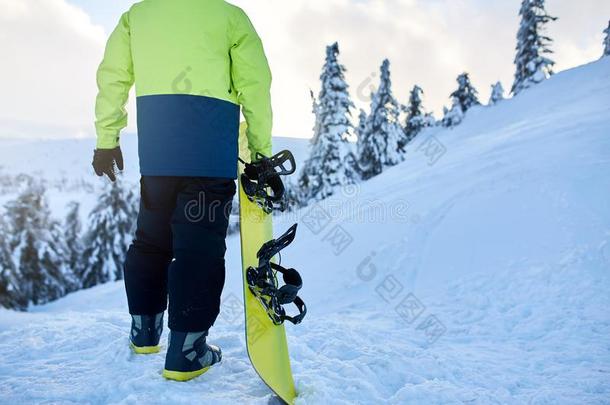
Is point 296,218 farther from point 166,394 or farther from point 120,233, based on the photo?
point 120,233

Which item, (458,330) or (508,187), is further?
(508,187)

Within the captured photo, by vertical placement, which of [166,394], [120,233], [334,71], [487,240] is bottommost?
[120,233]

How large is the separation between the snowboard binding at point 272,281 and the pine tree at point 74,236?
24372 millimetres

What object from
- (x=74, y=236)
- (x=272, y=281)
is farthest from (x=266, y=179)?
(x=74, y=236)

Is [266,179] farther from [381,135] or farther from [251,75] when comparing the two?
[381,135]

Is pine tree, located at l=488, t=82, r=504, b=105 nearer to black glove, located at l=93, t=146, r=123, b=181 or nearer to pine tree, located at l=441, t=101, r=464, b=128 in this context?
pine tree, located at l=441, t=101, r=464, b=128

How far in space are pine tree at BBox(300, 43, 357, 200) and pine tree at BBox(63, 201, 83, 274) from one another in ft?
48.7

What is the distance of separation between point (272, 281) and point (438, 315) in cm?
259

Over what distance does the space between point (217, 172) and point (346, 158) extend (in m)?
22.6

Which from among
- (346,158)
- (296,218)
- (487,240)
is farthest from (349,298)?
(346,158)

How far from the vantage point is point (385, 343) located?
10.3ft

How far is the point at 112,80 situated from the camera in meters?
2.53

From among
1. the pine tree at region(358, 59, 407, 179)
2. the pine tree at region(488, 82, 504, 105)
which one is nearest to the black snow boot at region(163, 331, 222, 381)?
the pine tree at region(358, 59, 407, 179)

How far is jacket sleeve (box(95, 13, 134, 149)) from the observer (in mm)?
2521
